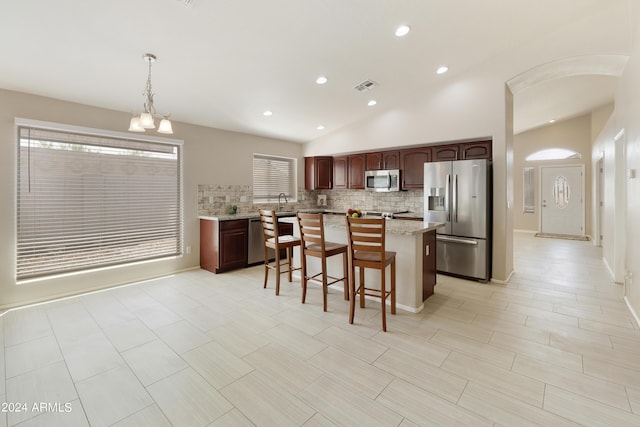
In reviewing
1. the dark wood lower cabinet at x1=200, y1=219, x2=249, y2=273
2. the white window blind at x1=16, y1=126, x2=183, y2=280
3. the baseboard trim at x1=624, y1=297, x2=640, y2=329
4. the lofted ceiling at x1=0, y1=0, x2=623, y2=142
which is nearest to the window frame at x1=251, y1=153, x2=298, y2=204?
the dark wood lower cabinet at x1=200, y1=219, x2=249, y2=273

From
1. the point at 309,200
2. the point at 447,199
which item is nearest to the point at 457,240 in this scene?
the point at 447,199

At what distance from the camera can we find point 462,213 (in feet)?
13.7

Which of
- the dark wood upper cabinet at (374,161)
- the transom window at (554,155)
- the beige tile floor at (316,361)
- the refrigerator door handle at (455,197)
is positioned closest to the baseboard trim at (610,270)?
the beige tile floor at (316,361)

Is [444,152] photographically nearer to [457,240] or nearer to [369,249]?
[457,240]

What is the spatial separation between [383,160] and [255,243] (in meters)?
2.86

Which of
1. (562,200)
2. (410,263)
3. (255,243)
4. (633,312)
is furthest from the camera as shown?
(562,200)

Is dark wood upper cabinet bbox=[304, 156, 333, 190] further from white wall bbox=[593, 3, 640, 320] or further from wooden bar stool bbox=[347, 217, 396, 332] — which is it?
white wall bbox=[593, 3, 640, 320]

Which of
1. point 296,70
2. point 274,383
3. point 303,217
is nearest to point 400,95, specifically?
point 296,70

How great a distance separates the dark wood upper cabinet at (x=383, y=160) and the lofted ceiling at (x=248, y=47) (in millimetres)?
1114

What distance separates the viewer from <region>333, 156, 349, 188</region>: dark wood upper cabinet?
617 centimetres

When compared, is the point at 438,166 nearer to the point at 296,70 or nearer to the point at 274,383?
the point at 296,70

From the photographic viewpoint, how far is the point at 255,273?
183 inches

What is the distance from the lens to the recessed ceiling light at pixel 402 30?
3090 millimetres

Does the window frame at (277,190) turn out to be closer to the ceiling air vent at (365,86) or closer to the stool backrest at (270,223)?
the stool backrest at (270,223)
